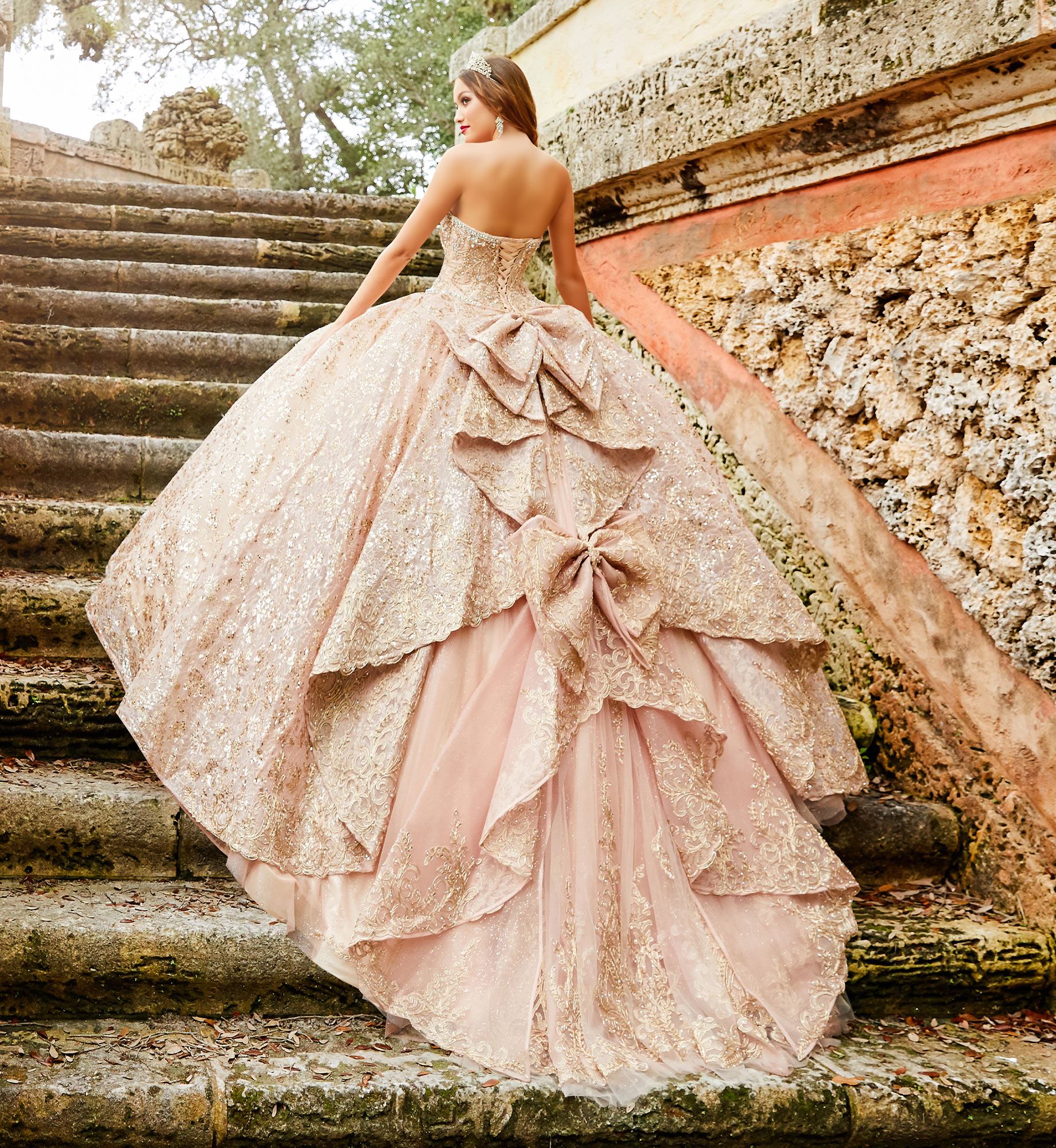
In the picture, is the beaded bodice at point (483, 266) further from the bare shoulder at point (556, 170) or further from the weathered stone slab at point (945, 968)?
the weathered stone slab at point (945, 968)

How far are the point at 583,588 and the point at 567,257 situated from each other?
1.28 m

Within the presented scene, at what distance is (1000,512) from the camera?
2.78m

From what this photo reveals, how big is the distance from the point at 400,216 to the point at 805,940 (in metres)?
5.14

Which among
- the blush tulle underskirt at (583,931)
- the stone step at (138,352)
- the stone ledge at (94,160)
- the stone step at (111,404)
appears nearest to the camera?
the blush tulle underskirt at (583,931)

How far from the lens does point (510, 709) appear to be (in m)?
2.38

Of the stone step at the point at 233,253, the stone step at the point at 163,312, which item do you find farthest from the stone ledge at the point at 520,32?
the stone step at the point at 163,312

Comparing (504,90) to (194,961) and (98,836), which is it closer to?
(98,836)

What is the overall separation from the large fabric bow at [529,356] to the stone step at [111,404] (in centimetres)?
181

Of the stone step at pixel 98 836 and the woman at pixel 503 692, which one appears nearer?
the woman at pixel 503 692

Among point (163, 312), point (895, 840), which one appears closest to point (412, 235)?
point (895, 840)

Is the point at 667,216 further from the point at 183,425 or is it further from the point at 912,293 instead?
the point at 183,425

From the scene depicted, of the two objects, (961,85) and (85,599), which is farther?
(85,599)

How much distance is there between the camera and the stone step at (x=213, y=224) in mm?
5883

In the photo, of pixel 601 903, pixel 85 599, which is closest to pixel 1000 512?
pixel 601 903
